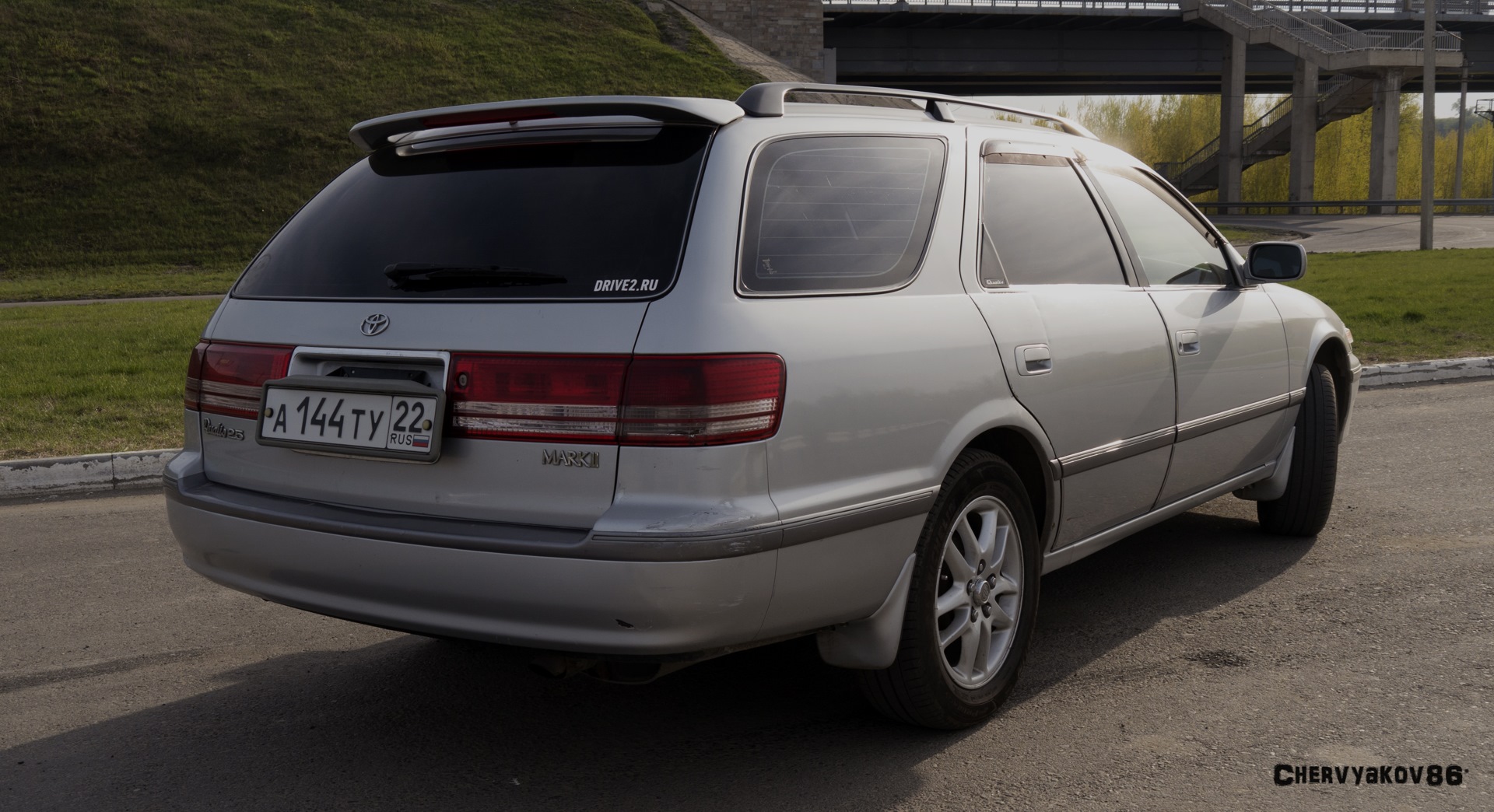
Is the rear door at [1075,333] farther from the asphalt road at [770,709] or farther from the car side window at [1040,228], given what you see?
the asphalt road at [770,709]

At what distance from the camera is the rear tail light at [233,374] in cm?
314

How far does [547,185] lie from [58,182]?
3158 cm

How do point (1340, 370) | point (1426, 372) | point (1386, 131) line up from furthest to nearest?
point (1386, 131) < point (1426, 372) < point (1340, 370)

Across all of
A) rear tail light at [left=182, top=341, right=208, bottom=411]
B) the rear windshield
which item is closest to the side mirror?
the rear windshield

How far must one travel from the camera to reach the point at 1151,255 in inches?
173

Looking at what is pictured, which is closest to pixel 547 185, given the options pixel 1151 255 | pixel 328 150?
pixel 1151 255

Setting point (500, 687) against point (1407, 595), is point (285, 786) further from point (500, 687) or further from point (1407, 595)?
point (1407, 595)

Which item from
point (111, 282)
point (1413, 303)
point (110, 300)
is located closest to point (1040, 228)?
point (1413, 303)

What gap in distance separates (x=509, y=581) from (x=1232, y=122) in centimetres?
5702

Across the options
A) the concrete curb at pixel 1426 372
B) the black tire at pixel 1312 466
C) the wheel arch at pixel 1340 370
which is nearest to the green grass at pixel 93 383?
the black tire at pixel 1312 466

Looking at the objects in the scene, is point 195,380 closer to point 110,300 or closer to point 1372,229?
point 110,300

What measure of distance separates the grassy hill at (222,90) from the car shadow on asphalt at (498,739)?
19709 millimetres

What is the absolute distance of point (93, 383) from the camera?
9.32 metres

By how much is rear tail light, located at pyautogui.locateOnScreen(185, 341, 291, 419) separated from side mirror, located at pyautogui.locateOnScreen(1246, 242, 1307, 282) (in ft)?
11.7
